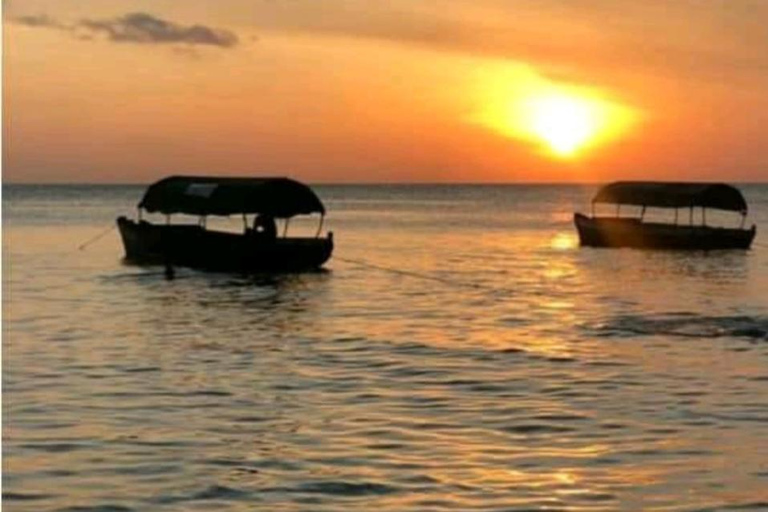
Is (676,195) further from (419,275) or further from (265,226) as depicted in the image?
(265,226)

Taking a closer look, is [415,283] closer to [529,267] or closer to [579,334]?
[529,267]

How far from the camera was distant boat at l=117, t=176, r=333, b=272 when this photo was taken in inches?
1684

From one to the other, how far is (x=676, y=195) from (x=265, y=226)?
805 inches

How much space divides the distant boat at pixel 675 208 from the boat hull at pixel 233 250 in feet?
57.8

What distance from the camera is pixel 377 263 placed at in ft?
191

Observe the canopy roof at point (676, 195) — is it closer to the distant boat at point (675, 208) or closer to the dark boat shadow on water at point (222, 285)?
the distant boat at point (675, 208)

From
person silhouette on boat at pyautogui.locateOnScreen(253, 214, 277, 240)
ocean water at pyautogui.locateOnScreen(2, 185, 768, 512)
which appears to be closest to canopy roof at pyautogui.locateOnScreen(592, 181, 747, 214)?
ocean water at pyautogui.locateOnScreen(2, 185, 768, 512)

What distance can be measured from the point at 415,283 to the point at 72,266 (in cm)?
1620

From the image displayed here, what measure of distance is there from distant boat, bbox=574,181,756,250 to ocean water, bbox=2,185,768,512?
13911mm

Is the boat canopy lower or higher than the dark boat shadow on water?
higher

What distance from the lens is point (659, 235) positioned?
60.0m

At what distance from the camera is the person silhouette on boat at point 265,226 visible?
4331 cm

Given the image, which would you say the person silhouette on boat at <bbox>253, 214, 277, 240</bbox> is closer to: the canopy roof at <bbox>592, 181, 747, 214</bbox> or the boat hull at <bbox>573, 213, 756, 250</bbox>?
the canopy roof at <bbox>592, 181, 747, 214</bbox>

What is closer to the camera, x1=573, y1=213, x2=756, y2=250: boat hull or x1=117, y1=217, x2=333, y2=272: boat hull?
x1=117, y1=217, x2=333, y2=272: boat hull
